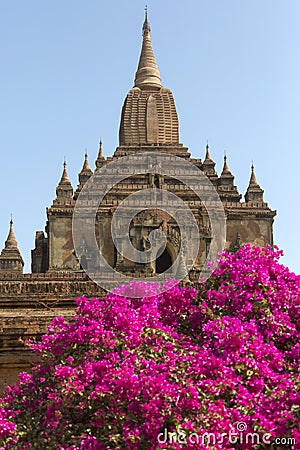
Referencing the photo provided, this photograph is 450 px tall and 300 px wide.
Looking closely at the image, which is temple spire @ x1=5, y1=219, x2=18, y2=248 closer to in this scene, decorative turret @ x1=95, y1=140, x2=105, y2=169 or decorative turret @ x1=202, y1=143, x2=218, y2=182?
decorative turret @ x1=95, y1=140, x2=105, y2=169

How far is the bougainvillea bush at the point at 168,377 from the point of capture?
9.14m

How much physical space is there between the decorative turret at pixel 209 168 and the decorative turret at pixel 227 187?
0.40m

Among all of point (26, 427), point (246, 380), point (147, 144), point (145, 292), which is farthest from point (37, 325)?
point (147, 144)

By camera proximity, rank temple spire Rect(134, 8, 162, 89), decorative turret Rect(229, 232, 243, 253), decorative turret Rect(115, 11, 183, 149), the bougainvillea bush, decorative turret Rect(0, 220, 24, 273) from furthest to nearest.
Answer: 1. temple spire Rect(134, 8, 162, 89)
2. decorative turret Rect(115, 11, 183, 149)
3. decorative turret Rect(0, 220, 24, 273)
4. decorative turret Rect(229, 232, 243, 253)
5. the bougainvillea bush

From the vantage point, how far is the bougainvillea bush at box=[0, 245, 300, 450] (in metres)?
9.14

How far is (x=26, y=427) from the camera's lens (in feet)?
32.3

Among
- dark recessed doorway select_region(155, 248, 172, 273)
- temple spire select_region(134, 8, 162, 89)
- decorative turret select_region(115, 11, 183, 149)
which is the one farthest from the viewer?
temple spire select_region(134, 8, 162, 89)

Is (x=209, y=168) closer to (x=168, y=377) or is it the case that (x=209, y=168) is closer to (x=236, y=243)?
(x=236, y=243)

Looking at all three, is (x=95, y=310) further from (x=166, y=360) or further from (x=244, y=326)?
(x=244, y=326)

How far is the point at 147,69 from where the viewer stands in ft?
167

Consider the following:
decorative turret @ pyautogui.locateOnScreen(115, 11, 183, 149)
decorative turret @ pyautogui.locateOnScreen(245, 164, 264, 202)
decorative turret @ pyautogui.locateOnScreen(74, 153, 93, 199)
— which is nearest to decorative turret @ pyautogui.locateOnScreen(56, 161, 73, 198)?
decorative turret @ pyautogui.locateOnScreen(74, 153, 93, 199)

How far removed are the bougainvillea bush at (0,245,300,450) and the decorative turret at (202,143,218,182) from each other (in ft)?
106

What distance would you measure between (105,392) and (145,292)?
239cm

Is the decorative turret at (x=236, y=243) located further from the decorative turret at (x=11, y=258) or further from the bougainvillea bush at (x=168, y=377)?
the bougainvillea bush at (x=168, y=377)
